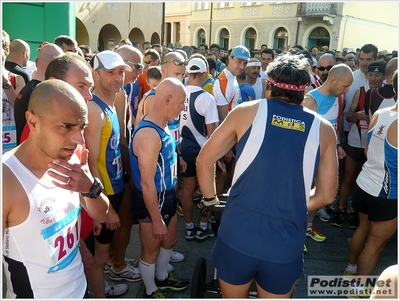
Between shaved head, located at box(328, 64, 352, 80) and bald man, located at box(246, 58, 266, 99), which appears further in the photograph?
bald man, located at box(246, 58, 266, 99)

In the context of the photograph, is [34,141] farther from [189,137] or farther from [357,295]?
[357,295]

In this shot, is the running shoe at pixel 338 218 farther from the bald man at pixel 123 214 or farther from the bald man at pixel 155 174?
the bald man at pixel 123 214

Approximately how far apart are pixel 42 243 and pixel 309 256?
3182 millimetres

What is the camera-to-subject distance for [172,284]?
3.17 meters

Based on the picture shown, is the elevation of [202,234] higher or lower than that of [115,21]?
lower

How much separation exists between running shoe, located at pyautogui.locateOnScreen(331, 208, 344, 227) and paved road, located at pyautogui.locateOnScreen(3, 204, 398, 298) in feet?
0.25

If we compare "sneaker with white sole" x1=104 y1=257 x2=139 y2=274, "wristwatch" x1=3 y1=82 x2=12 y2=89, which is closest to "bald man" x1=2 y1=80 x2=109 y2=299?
"sneaker with white sole" x1=104 y1=257 x2=139 y2=274

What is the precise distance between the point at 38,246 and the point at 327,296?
281cm

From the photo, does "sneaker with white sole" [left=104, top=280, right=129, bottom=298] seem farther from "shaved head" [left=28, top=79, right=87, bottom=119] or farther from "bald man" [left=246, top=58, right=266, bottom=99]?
"bald man" [left=246, top=58, right=266, bottom=99]

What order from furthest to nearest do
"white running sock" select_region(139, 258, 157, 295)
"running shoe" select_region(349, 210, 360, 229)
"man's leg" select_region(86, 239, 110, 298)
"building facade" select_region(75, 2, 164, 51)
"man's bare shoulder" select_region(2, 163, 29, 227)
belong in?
"building facade" select_region(75, 2, 164, 51)
"running shoe" select_region(349, 210, 360, 229)
"white running sock" select_region(139, 258, 157, 295)
"man's leg" select_region(86, 239, 110, 298)
"man's bare shoulder" select_region(2, 163, 29, 227)

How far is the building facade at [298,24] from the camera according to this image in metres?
28.5

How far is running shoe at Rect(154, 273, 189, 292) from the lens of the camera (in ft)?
10.3

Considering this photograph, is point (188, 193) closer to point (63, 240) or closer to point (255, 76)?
point (63, 240)

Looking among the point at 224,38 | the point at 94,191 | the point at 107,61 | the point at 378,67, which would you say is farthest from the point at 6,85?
the point at 224,38
